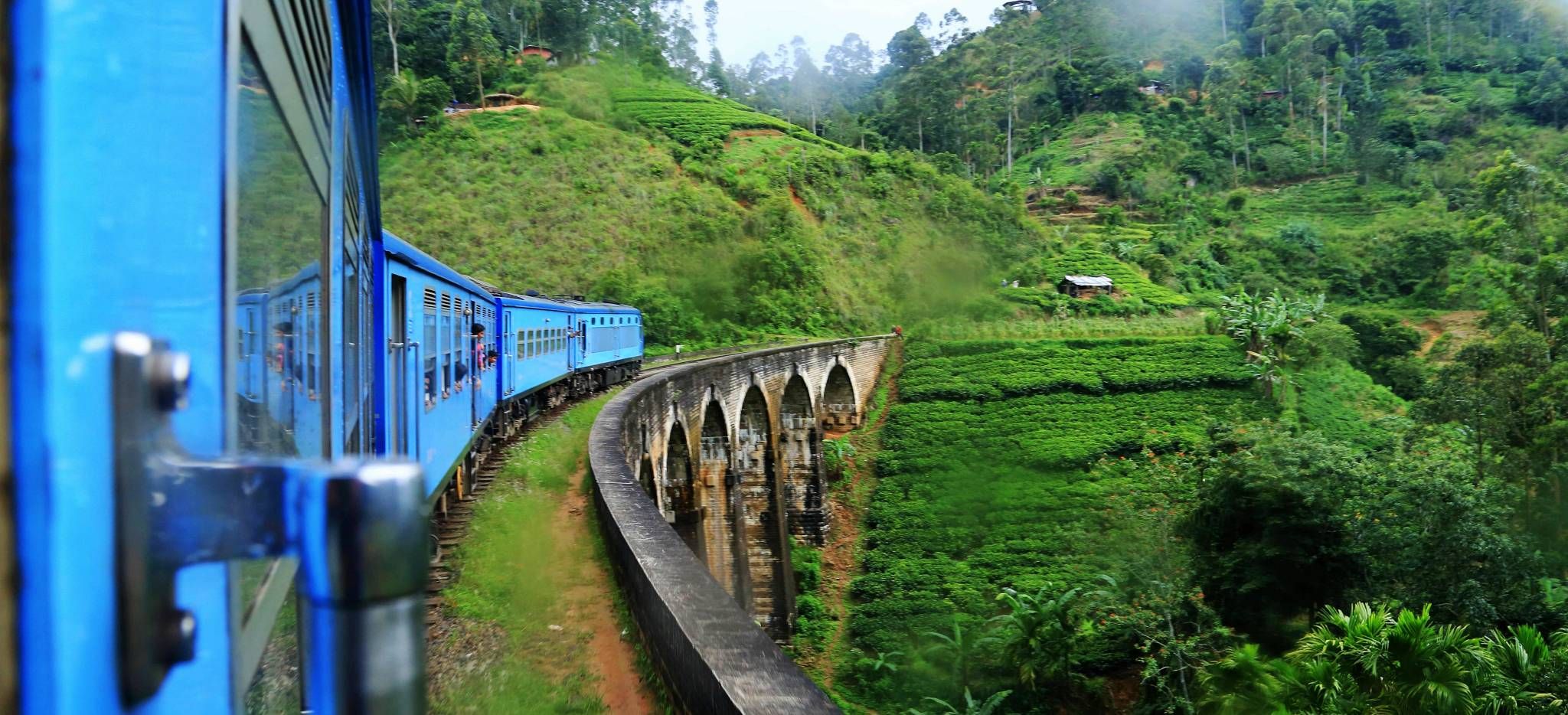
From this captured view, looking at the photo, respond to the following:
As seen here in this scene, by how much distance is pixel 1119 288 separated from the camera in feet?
116

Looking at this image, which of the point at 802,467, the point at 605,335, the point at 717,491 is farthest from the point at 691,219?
the point at 605,335

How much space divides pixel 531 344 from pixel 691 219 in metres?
25.7

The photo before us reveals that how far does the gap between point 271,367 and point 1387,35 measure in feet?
276

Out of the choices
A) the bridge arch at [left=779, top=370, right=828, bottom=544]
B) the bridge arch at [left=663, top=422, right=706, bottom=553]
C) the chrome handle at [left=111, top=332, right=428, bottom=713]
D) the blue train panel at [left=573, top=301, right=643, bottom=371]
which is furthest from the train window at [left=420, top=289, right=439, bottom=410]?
the bridge arch at [left=779, top=370, right=828, bottom=544]

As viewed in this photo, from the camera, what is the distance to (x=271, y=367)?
1118 mm

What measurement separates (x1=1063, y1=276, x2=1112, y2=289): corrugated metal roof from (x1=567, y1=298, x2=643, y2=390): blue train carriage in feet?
64.3

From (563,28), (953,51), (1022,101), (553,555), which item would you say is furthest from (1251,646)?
(953,51)

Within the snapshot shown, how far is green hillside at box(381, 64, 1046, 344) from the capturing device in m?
30.8

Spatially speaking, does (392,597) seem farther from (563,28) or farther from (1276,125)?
(1276,125)

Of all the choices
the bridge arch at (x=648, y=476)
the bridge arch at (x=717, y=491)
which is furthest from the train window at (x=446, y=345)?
the bridge arch at (x=717, y=491)

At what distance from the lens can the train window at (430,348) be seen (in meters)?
5.71

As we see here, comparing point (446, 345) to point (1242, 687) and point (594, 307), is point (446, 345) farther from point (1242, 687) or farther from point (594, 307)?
point (1242, 687)

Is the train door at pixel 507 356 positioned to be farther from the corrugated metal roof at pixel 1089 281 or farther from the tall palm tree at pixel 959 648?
the corrugated metal roof at pixel 1089 281

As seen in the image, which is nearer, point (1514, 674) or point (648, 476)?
point (1514, 674)
